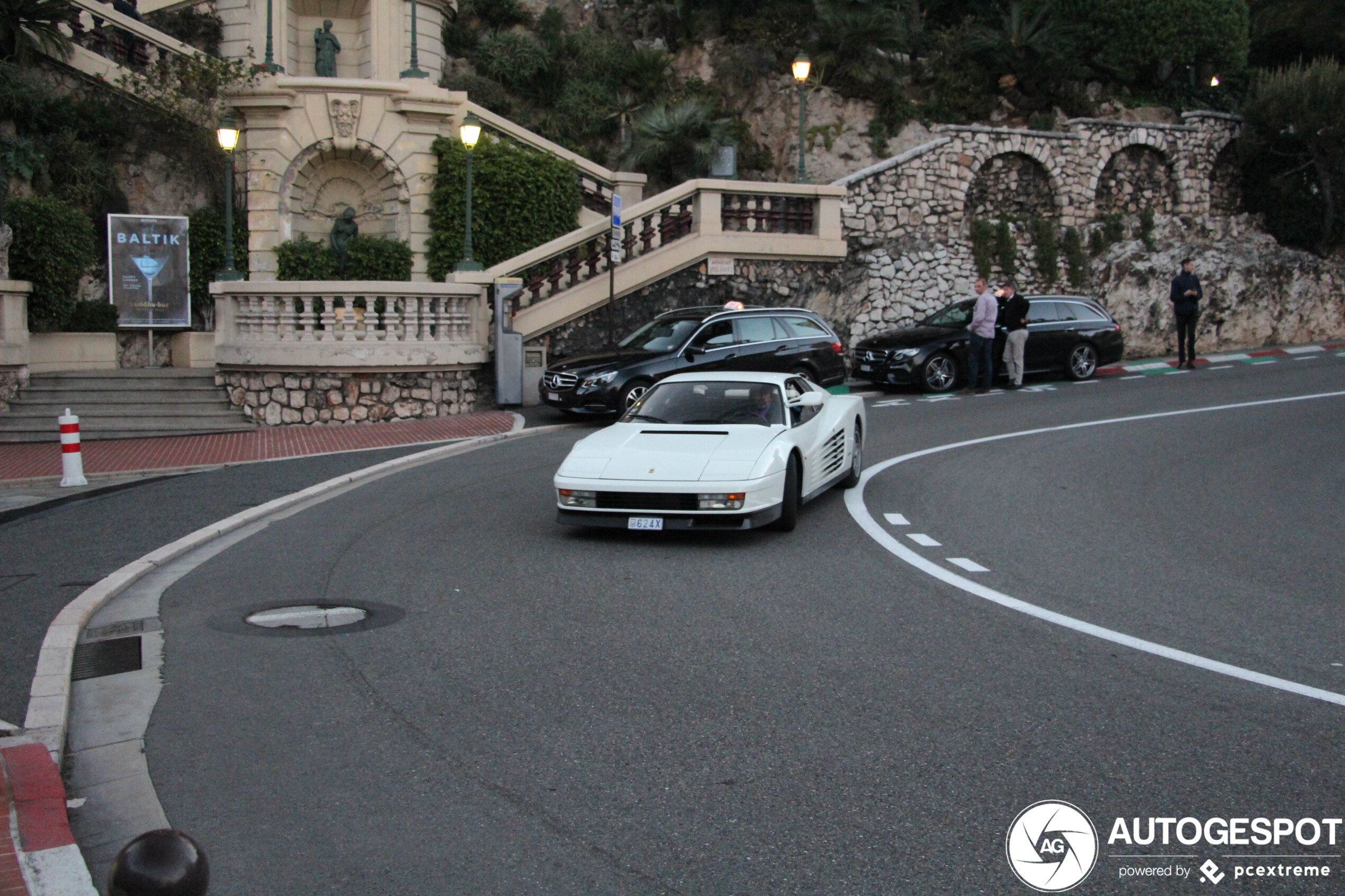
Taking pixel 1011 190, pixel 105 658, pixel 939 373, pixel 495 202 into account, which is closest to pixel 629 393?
pixel 939 373

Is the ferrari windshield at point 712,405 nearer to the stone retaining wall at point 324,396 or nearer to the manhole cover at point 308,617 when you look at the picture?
the manhole cover at point 308,617

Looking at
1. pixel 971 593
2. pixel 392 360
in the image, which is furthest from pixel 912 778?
pixel 392 360

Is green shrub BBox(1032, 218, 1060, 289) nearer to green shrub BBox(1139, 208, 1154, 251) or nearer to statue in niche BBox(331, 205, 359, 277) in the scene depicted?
green shrub BBox(1139, 208, 1154, 251)

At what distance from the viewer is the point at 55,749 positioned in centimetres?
552

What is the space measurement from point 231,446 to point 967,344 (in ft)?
39.7

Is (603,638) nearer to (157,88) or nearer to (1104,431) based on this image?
(1104,431)

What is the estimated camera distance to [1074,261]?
27.5 m

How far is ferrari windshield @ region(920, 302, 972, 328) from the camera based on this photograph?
2241 cm

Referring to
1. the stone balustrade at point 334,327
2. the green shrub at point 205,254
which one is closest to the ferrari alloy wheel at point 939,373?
the stone balustrade at point 334,327

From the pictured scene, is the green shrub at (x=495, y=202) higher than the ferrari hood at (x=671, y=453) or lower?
higher

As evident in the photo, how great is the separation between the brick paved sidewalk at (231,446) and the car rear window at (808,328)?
4587 millimetres

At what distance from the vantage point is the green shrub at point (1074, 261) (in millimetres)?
27469

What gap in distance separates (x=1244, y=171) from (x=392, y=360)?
71.3 ft

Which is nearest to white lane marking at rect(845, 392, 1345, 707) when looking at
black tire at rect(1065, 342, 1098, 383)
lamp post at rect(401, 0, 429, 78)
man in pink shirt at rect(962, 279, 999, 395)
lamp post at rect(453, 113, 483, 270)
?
man in pink shirt at rect(962, 279, 999, 395)
